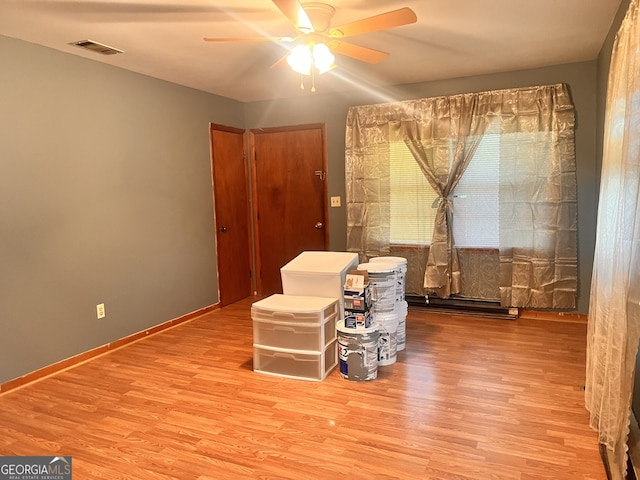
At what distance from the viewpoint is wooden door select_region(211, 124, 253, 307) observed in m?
5.10

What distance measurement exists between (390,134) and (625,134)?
302cm

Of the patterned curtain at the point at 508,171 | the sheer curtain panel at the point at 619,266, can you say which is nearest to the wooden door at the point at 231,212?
the patterned curtain at the point at 508,171

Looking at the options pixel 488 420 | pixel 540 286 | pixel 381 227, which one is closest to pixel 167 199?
pixel 381 227

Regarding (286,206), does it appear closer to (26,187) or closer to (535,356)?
(26,187)

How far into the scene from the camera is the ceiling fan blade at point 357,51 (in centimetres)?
273

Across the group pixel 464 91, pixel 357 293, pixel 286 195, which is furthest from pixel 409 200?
pixel 357 293

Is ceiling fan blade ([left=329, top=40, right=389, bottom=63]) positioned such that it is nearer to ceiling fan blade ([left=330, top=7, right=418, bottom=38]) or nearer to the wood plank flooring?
ceiling fan blade ([left=330, top=7, right=418, bottom=38])

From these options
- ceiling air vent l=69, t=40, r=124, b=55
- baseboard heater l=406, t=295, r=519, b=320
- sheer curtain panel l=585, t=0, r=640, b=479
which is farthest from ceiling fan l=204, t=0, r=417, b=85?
baseboard heater l=406, t=295, r=519, b=320

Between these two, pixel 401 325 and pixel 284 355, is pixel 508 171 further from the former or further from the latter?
pixel 284 355

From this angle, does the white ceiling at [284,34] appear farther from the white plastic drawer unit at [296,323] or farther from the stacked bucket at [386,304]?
the white plastic drawer unit at [296,323]

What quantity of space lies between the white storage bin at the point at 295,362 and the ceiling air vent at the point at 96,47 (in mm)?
2464

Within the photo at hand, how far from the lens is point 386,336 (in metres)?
3.28

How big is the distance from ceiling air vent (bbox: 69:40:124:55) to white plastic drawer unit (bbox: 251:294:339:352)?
2206 mm

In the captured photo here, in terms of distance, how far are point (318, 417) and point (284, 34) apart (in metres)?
2.54
